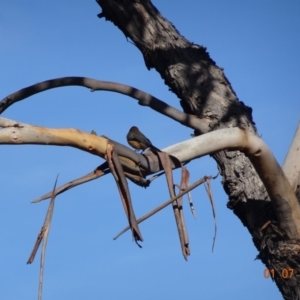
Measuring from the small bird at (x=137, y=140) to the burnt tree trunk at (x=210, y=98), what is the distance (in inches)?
21.6

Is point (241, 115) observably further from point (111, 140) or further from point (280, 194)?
point (111, 140)

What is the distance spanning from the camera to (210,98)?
4594mm

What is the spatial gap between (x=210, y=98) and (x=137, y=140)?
79cm

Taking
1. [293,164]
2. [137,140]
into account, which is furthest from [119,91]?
[293,164]

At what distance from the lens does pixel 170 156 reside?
3.58 meters

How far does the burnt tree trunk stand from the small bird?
548 millimetres

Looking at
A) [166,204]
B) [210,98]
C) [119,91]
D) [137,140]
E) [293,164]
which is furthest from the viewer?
[119,91]

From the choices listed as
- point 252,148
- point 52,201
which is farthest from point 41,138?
point 252,148

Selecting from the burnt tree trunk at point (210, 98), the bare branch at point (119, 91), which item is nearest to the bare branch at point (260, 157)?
the burnt tree trunk at point (210, 98)

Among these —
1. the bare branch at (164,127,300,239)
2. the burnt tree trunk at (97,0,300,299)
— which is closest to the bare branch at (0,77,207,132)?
the burnt tree trunk at (97,0,300,299)

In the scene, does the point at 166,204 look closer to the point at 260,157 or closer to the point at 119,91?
the point at 260,157

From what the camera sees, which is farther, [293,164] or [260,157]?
[293,164]

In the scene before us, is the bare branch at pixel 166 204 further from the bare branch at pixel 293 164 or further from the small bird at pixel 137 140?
the bare branch at pixel 293 164

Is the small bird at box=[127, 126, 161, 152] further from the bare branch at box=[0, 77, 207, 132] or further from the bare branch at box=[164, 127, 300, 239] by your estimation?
the bare branch at box=[0, 77, 207, 132]
